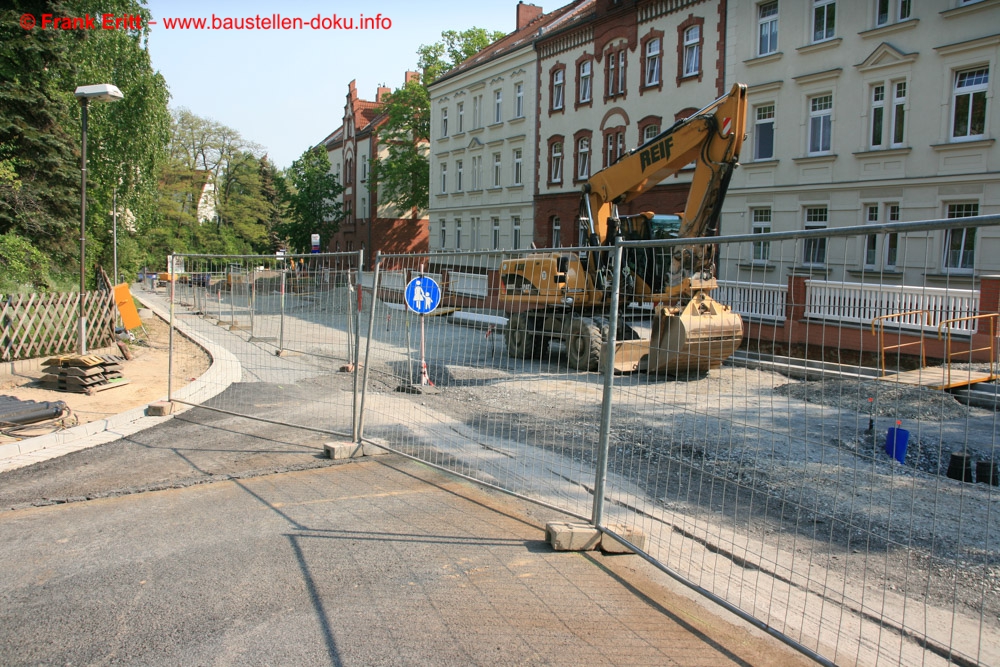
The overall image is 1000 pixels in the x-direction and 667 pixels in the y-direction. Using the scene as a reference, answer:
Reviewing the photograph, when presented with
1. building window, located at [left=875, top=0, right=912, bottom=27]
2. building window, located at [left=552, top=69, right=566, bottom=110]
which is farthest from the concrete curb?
building window, located at [left=552, top=69, right=566, bottom=110]

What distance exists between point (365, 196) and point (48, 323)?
151ft

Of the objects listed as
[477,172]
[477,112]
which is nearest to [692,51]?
[477,112]

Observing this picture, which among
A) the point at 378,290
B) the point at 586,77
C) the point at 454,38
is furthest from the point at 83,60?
the point at 454,38

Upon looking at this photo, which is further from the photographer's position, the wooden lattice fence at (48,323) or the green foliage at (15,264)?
the green foliage at (15,264)

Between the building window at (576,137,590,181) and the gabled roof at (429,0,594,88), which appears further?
the gabled roof at (429,0,594,88)

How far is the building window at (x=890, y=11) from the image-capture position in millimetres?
18266

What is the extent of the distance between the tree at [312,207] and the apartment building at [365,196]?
1.36 m

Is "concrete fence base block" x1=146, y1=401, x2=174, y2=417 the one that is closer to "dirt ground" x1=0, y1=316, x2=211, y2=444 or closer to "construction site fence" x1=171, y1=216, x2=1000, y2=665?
"dirt ground" x1=0, y1=316, x2=211, y2=444

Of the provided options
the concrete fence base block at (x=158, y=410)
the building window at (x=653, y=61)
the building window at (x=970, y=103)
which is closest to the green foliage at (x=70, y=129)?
the concrete fence base block at (x=158, y=410)

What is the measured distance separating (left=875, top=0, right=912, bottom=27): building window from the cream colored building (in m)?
0.03

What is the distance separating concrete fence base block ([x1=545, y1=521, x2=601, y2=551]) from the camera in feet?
14.4

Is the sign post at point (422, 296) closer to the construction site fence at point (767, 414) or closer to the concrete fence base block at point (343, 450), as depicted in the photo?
the construction site fence at point (767, 414)

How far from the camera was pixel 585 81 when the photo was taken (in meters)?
29.3

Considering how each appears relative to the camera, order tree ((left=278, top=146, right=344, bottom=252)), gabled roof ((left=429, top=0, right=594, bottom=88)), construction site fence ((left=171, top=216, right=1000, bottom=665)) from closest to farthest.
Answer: construction site fence ((left=171, top=216, right=1000, bottom=665)) < gabled roof ((left=429, top=0, right=594, bottom=88)) < tree ((left=278, top=146, right=344, bottom=252))
